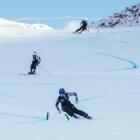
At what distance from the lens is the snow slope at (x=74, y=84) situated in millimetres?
12903

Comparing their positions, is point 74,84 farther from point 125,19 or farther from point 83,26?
point 125,19

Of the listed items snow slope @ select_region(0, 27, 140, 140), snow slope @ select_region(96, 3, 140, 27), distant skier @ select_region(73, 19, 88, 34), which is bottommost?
snow slope @ select_region(0, 27, 140, 140)

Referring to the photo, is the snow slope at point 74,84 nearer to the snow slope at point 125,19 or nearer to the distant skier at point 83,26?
the distant skier at point 83,26

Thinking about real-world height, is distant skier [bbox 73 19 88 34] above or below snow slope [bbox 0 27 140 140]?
above

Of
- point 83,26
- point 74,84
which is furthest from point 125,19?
point 74,84

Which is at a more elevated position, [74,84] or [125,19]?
[125,19]

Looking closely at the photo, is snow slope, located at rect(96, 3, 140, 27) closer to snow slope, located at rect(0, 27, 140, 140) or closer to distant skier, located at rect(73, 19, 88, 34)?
distant skier, located at rect(73, 19, 88, 34)

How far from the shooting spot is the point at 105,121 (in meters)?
13.8

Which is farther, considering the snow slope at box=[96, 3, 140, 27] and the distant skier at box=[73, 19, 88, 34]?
the snow slope at box=[96, 3, 140, 27]

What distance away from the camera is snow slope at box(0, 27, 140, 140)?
1290cm

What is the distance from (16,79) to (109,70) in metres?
4.32

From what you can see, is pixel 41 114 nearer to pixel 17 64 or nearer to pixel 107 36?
pixel 17 64

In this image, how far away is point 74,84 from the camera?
2166cm

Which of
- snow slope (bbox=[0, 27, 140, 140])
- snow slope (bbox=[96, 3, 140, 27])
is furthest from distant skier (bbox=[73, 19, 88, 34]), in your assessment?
snow slope (bbox=[96, 3, 140, 27])
